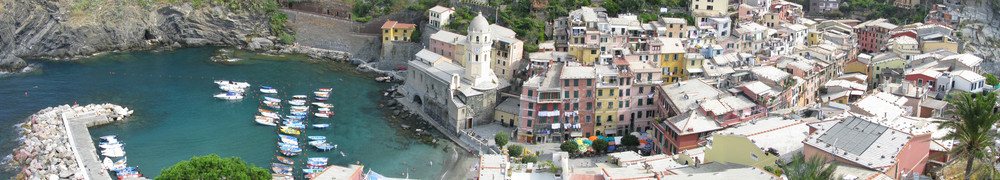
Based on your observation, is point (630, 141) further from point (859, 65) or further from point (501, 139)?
point (859, 65)

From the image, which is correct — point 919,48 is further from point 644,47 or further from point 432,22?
point 432,22

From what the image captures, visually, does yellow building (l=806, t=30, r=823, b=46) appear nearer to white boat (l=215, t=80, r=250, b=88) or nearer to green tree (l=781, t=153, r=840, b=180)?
green tree (l=781, t=153, r=840, b=180)

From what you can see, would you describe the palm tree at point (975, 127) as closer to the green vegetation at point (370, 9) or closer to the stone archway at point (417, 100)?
the stone archway at point (417, 100)

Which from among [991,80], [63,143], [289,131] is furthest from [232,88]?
[991,80]

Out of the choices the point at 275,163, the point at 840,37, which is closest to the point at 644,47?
the point at 840,37

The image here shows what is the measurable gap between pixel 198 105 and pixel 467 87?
21.3 meters

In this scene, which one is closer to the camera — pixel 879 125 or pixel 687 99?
pixel 879 125

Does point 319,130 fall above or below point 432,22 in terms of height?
below

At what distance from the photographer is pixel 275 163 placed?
2190 inches

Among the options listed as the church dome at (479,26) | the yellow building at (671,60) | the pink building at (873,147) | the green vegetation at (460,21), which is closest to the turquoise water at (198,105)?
the green vegetation at (460,21)

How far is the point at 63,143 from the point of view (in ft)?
188

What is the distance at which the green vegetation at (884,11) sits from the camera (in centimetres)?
8594

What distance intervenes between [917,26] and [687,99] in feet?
111

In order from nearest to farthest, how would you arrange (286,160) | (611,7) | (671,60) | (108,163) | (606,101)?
(108,163)
(286,160)
(606,101)
(671,60)
(611,7)
